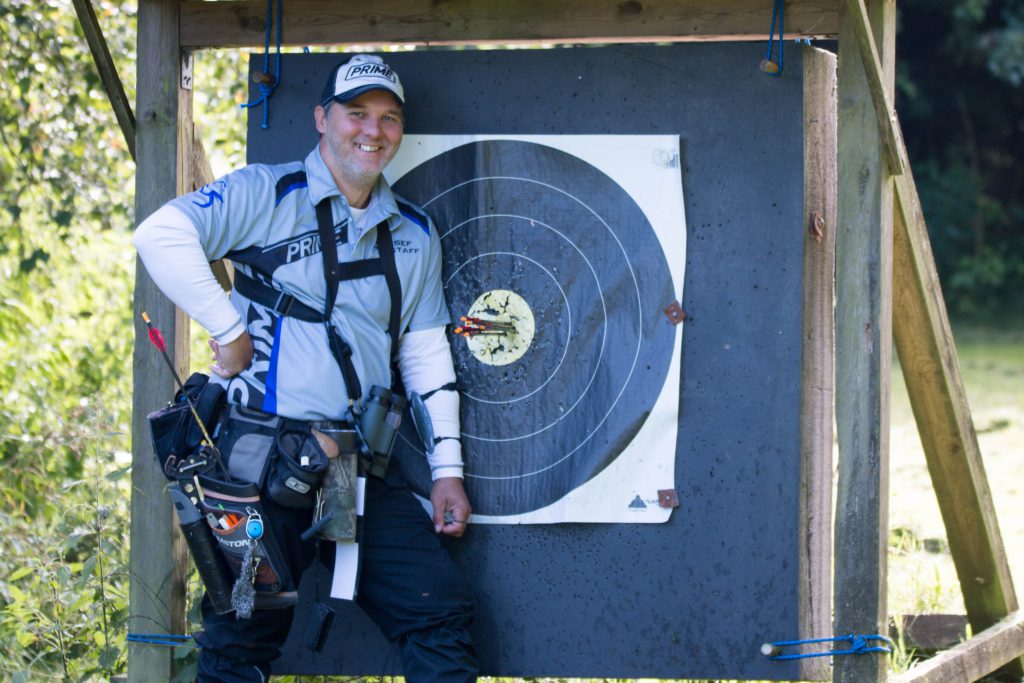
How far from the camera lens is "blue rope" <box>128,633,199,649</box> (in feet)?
12.1

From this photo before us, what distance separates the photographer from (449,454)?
3621 mm

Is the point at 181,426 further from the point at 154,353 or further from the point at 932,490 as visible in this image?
the point at 932,490

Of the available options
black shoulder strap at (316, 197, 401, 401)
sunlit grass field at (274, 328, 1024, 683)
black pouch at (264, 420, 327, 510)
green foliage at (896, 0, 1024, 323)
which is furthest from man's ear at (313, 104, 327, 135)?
green foliage at (896, 0, 1024, 323)

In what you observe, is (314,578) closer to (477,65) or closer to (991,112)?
(477,65)

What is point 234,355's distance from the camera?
3355 mm

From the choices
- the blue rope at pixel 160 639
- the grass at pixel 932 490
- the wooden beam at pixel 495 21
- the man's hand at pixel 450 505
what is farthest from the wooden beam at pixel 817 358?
the blue rope at pixel 160 639

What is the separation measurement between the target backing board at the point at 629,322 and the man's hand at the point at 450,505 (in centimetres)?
10

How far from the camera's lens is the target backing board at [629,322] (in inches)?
142

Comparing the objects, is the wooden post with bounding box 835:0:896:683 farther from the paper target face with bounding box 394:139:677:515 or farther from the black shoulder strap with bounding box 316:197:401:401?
the black shoulder strap with bounding box 316:197:401:401

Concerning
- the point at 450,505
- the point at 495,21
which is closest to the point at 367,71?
the point at 495,21

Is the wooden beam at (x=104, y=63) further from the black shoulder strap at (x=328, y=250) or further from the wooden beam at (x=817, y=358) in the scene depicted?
the wooden beam at (x=817, y=358)

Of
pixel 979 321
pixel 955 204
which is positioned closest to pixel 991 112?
pixel 955 204

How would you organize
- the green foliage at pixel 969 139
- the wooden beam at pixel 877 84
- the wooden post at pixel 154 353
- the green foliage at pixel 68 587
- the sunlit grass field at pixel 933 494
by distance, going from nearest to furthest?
the wooden beam at pixel 877 84 < the wooden post at pixel 154 353 < the green foliage at pixel 68 587 < the sunlit grass field at pixel 933 494 < the green foliage at pixel 969 139

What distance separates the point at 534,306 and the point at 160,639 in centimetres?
145
